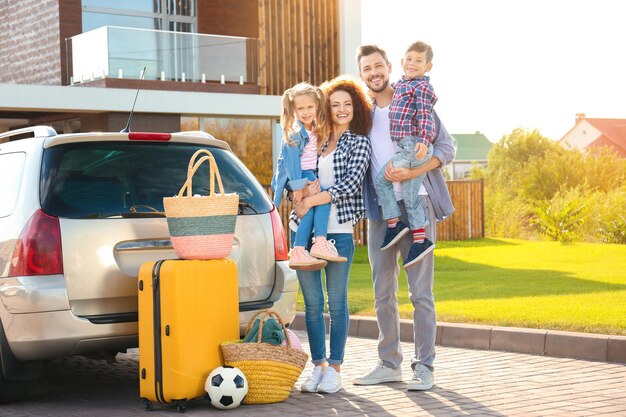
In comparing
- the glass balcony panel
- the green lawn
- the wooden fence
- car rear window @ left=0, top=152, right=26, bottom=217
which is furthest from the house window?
car rear window @ left=0, top=152, right=26, bottom=217

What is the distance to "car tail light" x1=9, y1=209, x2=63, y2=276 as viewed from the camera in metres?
6.54

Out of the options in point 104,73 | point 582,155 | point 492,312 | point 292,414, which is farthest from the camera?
point 582,155

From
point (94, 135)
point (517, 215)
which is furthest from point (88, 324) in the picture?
point (517, 215)

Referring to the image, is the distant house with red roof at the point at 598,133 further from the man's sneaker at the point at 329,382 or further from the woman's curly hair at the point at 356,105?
the man's sneaker at the point at 329,382

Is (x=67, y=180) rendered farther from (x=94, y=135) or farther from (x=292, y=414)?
(x=292, y=414)

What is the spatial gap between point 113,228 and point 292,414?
1.60m

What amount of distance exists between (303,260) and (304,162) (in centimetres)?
66

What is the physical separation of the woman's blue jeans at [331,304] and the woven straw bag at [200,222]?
76 centimetres

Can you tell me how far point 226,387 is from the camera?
6516 mm

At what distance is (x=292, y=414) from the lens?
648 centimetres

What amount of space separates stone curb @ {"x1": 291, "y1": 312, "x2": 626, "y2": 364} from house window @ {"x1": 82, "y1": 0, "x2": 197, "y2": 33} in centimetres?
1622

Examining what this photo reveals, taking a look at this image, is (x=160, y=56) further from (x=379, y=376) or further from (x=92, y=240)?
(x=92, y=240)

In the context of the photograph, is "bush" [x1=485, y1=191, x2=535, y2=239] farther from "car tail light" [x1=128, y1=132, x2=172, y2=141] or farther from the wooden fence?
"car tail light" [x1=128, y1=132, x2=172, y2=141]

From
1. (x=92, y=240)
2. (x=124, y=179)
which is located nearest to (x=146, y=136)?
(x=124, y=179)
